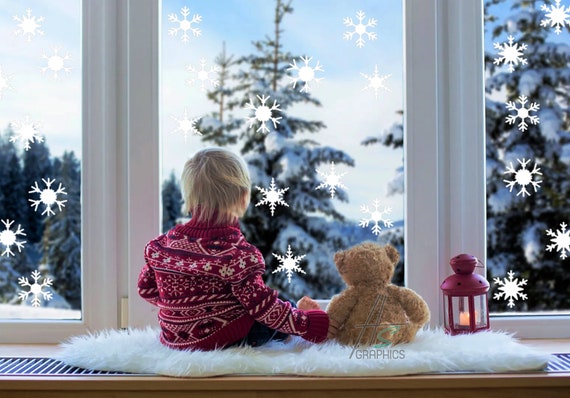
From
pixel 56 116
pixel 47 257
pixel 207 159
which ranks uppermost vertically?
pixel 56 116

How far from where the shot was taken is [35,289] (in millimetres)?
1978

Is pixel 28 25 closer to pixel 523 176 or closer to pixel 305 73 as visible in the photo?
pixel 305 73

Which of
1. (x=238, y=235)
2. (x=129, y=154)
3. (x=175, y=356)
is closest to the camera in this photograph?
(x=175, y=356)

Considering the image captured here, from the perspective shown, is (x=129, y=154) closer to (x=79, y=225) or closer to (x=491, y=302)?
(x=79, y=225)

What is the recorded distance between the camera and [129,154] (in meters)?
1.91

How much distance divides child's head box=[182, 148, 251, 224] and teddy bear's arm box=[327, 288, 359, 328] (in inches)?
12.5

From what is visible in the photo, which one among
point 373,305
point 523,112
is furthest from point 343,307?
point 523,112

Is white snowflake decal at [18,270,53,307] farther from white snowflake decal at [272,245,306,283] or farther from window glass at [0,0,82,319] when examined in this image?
white snowflake decal at [272,245,306,283]

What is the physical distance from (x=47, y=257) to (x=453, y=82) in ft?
4.02

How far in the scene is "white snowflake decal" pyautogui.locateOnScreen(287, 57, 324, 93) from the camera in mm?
1957

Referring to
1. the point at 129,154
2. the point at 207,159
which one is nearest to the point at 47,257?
the point at 129,154

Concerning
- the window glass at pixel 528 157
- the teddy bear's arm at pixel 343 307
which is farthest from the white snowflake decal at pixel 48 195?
the window glass at pixel 528 157

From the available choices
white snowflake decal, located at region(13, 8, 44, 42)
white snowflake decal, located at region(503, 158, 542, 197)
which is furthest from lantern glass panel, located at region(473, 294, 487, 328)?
white snowflake decal, located at region(13, 8, 44, 42)

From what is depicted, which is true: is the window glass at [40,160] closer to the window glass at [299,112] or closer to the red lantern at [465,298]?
the window glass at [299,112]
